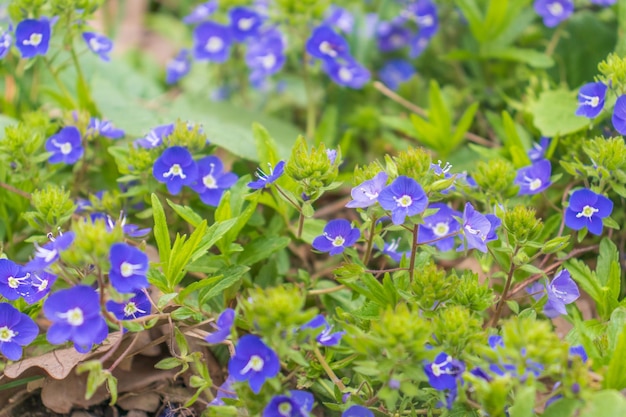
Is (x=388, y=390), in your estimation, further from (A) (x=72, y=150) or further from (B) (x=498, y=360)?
(A) (x=72, y=150)

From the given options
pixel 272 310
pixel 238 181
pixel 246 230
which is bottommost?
pixel 246 230

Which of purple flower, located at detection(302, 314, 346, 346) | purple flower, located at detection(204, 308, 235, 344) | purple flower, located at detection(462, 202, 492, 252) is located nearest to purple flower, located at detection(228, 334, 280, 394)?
purple flower, located at detection(204, 308, 235, 344)

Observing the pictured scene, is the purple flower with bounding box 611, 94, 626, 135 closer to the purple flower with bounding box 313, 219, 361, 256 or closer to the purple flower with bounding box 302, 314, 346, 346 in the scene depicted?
the purple flower with bounding box 313, 219, 361, 256

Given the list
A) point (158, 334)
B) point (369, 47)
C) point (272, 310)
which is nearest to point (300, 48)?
point (369, 47)

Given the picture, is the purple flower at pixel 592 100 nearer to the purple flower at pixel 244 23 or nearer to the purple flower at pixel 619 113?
the purple flower at pixel 619 113

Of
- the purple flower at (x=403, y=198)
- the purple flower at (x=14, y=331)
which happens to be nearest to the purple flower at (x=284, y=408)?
the purple flower at (x=403, y=198)

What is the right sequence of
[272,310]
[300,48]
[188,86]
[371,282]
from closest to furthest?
[272,310] → [371,282] → [300,48] → [188,86]

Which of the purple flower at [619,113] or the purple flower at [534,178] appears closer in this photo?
the purple flower at [619,113]
